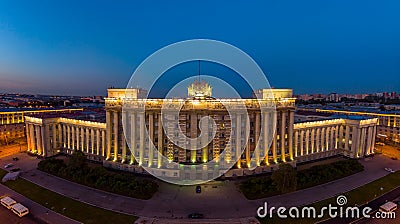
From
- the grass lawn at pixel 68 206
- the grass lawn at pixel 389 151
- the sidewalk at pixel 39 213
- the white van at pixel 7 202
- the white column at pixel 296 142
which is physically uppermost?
the white column at pixel 296 142

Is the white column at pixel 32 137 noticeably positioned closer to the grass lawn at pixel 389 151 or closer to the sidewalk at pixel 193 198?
the sidewalk at pixel 193 198

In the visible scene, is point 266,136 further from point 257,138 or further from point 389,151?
point 389,151

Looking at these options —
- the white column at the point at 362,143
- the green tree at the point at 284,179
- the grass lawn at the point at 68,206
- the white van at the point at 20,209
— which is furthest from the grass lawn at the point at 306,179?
the white van at the point at 20,209

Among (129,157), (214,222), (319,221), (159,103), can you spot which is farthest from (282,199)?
(129,157)

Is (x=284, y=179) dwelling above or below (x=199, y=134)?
below

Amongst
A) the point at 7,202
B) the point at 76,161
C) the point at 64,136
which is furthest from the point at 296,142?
the point at 64,136

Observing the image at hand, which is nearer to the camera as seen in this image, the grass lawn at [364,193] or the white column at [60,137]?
the grass lawn at [364,193]

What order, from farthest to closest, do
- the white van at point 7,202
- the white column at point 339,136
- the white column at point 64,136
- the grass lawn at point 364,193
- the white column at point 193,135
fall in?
the white column at point 339,136
the white column at point 64,136
the white column at point 193,135
the white van at point 7,202
the grass lawn at point 364,193

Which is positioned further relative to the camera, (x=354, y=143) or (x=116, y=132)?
(x=354, y=143)
